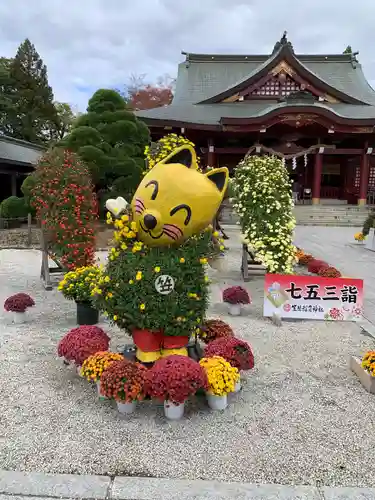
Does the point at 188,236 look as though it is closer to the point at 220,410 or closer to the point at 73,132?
the point at 220,410

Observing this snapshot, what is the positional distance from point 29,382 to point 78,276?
6.26ft

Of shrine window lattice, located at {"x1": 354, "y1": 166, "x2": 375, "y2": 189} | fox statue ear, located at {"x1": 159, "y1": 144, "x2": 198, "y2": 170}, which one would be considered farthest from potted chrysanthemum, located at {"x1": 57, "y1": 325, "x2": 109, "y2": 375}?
shrine window lattice, located at {"x1": 354, "y1": 166, "x2": 375, "y2": 189}

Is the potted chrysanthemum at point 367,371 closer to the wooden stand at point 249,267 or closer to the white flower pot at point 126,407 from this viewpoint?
the white flower pot at point 126,407

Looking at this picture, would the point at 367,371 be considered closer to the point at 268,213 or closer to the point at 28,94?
the point at 268,213

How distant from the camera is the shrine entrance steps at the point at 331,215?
19.6 metres

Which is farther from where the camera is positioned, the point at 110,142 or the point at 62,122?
the point at 62,122

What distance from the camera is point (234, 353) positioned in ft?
12.3

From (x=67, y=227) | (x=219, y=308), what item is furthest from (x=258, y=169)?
(x=67, y=227)

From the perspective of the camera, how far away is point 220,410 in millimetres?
3453

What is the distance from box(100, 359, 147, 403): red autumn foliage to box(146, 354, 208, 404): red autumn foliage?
0.07 m

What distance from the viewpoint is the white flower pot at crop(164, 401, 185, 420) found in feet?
10.6

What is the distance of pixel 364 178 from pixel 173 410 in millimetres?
20569

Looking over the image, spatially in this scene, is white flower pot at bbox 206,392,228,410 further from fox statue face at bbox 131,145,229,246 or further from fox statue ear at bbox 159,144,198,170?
fox statue ear at bbox 159,144,198,170

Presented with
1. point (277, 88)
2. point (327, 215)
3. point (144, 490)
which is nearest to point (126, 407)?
point (144, 490)
